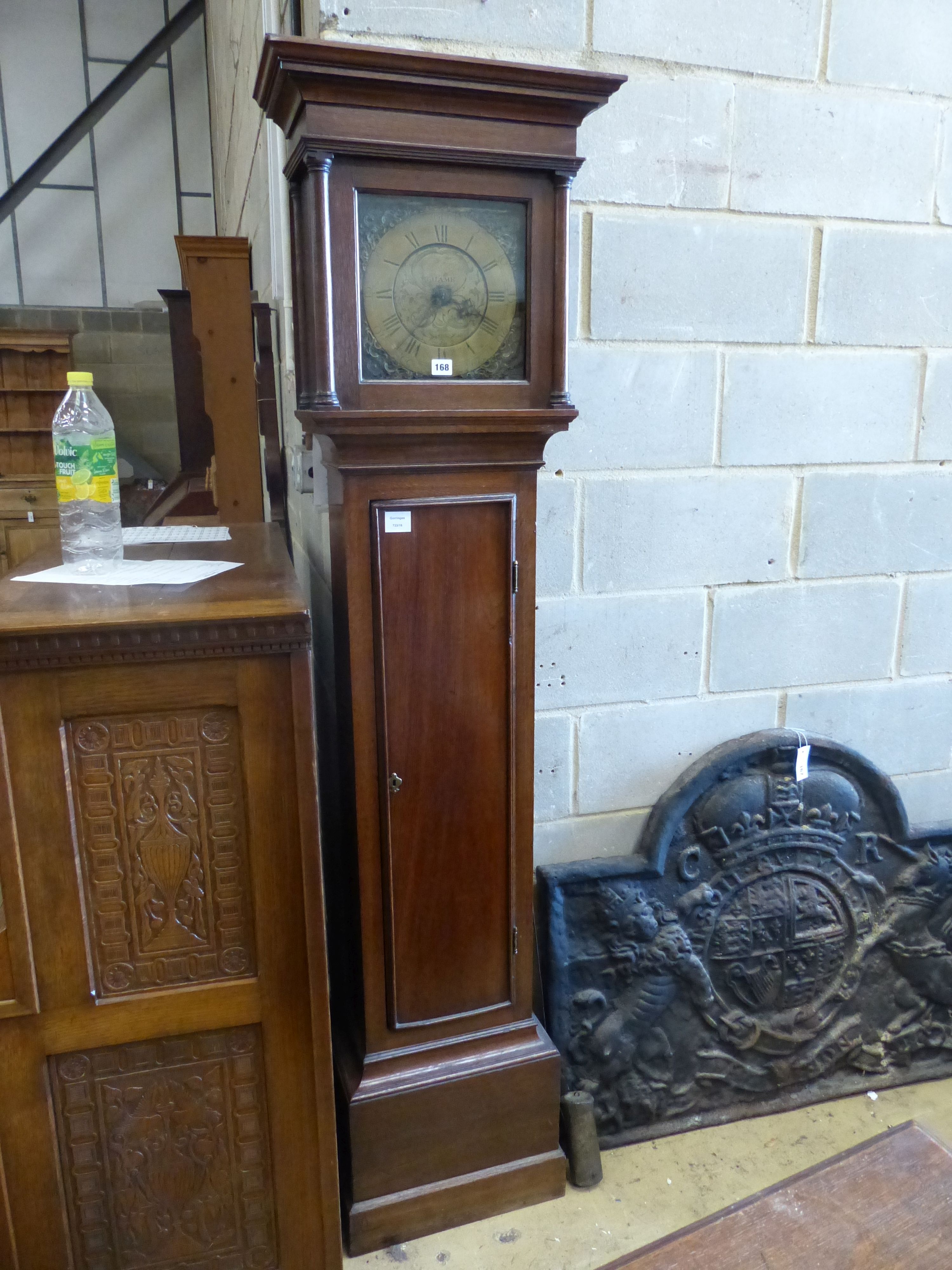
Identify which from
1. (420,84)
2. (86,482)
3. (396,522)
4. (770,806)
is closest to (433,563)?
(396,522)

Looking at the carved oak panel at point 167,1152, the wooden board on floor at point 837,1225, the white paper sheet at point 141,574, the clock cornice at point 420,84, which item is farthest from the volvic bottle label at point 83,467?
the wooden board on floor at point 837,1225

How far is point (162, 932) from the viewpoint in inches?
46.9

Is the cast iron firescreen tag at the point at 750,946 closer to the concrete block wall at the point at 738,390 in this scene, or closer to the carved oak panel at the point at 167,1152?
the concrete block wall at the point at 738,390

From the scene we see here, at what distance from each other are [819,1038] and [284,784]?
1325 mm

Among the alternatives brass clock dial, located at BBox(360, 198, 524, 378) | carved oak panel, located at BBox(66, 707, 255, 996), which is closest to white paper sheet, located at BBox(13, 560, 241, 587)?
carved oak panel, located at BBox(66, 707, 255, 996)

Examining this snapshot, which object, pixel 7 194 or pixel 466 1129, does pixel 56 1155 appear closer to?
pixel 466 1129

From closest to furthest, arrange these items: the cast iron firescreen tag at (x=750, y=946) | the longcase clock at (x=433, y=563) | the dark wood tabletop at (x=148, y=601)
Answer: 1. the dark wood tabletop at (x=148, y=601)
2. the longcase clock at (x=433, y=563)
3. the cast iron firescreen tag at (x=750, y=946)

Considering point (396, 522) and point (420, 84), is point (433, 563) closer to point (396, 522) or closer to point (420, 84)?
point (396, 522)

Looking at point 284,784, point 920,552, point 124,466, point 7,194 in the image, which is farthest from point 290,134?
point 7,194

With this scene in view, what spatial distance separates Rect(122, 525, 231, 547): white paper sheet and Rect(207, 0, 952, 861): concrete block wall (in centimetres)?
19

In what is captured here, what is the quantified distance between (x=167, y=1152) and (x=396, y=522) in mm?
943

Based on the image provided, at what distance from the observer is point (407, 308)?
1243 mm

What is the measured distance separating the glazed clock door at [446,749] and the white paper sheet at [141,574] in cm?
27

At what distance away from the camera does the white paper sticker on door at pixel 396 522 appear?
132cm
